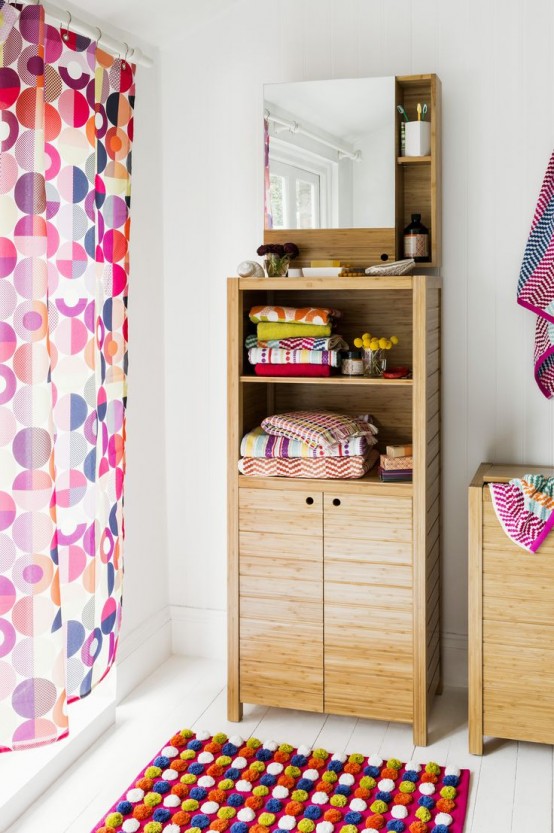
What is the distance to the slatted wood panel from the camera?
2.59 meters

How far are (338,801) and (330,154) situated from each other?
1.98 m

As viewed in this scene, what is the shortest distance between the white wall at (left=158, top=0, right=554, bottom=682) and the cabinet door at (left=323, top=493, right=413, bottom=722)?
43 cm

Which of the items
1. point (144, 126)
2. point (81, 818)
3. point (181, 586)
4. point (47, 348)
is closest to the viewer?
point (47, 348)

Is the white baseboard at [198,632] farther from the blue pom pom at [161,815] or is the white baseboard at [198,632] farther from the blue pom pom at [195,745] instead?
the blue pom pom at [161,815]

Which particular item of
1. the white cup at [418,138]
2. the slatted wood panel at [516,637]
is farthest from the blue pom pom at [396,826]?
the white cup at [418,138]

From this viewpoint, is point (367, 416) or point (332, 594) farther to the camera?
point (367, 416)

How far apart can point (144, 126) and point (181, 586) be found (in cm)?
170

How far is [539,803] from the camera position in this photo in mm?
2434

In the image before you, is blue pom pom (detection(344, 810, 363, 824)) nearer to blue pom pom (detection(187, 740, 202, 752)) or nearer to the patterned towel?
blue pom pom (detection(187, 740, 202, 752))

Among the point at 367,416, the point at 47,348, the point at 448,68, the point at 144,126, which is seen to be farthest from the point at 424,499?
the point at 144,126

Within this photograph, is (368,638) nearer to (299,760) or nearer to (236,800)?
(299,760)

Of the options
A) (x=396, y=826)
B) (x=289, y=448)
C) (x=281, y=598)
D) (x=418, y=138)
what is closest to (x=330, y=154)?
(x=418, y=138)

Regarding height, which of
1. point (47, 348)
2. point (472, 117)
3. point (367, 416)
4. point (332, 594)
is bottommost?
point (332, 594)

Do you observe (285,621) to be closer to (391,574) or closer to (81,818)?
(391,574)
